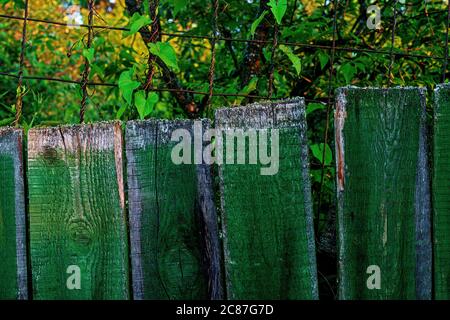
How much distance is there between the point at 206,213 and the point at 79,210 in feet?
1.45

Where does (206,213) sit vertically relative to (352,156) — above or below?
below

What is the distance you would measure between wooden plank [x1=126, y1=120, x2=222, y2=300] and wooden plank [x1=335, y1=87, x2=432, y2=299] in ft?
1.51

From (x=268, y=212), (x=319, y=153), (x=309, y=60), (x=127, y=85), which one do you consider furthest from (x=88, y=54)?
(x=309, y=60)

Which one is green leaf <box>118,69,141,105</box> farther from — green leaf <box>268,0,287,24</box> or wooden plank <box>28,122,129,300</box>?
green leaf <box>268,0,287,24</box>

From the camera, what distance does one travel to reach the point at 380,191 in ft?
7.45

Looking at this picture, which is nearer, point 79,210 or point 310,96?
point 79,210

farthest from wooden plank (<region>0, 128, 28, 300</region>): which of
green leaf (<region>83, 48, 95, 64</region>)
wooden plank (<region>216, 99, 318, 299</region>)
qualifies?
wooden plank (<region>216, 99, 318, 299</region>)

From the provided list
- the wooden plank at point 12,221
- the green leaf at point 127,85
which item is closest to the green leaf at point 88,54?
the green leaf at point 127,85

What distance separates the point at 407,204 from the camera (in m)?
2.27

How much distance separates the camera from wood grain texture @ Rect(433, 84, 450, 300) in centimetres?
227

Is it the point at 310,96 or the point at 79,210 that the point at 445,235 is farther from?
the point at 310,96

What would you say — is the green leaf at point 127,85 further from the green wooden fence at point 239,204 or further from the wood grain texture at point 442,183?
the wood grain texture at point 442,183
